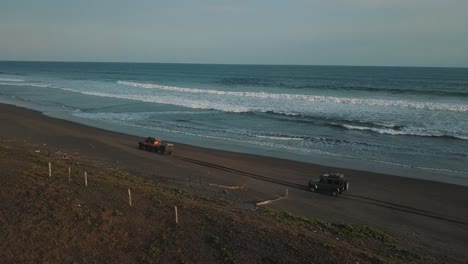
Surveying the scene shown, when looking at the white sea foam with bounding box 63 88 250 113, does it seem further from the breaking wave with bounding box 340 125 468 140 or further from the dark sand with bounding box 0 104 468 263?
the dark sand with bounding box 0 104 468 263

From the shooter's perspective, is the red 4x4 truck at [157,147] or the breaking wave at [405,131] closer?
the red 4x4 truck at [157,147]

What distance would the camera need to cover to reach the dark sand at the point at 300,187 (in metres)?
18.8

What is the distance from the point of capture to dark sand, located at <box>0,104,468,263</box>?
18.8m

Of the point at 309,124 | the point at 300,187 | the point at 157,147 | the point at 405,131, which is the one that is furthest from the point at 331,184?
the point at 309,124

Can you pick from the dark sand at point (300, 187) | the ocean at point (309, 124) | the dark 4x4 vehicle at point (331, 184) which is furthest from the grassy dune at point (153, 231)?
the ocean at point (309, 124)

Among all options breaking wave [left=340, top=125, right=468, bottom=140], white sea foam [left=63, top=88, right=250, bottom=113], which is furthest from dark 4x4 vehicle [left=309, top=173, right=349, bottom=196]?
white sea foam [left=63, top=88, right=250, bottom=113]

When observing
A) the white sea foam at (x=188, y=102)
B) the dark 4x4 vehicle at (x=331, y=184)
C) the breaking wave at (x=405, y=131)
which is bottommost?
the dark 4x4 vehicle at (x=331, y=184)

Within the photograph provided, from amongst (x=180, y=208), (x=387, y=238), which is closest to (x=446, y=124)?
(x=387, y=238)

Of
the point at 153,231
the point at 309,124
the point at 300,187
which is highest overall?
the point at 309,124

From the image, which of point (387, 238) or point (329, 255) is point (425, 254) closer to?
point (387, 238)

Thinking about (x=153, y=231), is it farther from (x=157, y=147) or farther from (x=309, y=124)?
(x=309, y=124)

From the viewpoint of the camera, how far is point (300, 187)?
24.6 meters

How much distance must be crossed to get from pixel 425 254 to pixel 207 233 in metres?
7.70

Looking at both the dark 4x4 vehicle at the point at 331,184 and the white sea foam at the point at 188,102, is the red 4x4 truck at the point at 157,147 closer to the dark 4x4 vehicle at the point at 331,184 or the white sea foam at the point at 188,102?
the dark 4x4 vehicle at the point at 331,184
